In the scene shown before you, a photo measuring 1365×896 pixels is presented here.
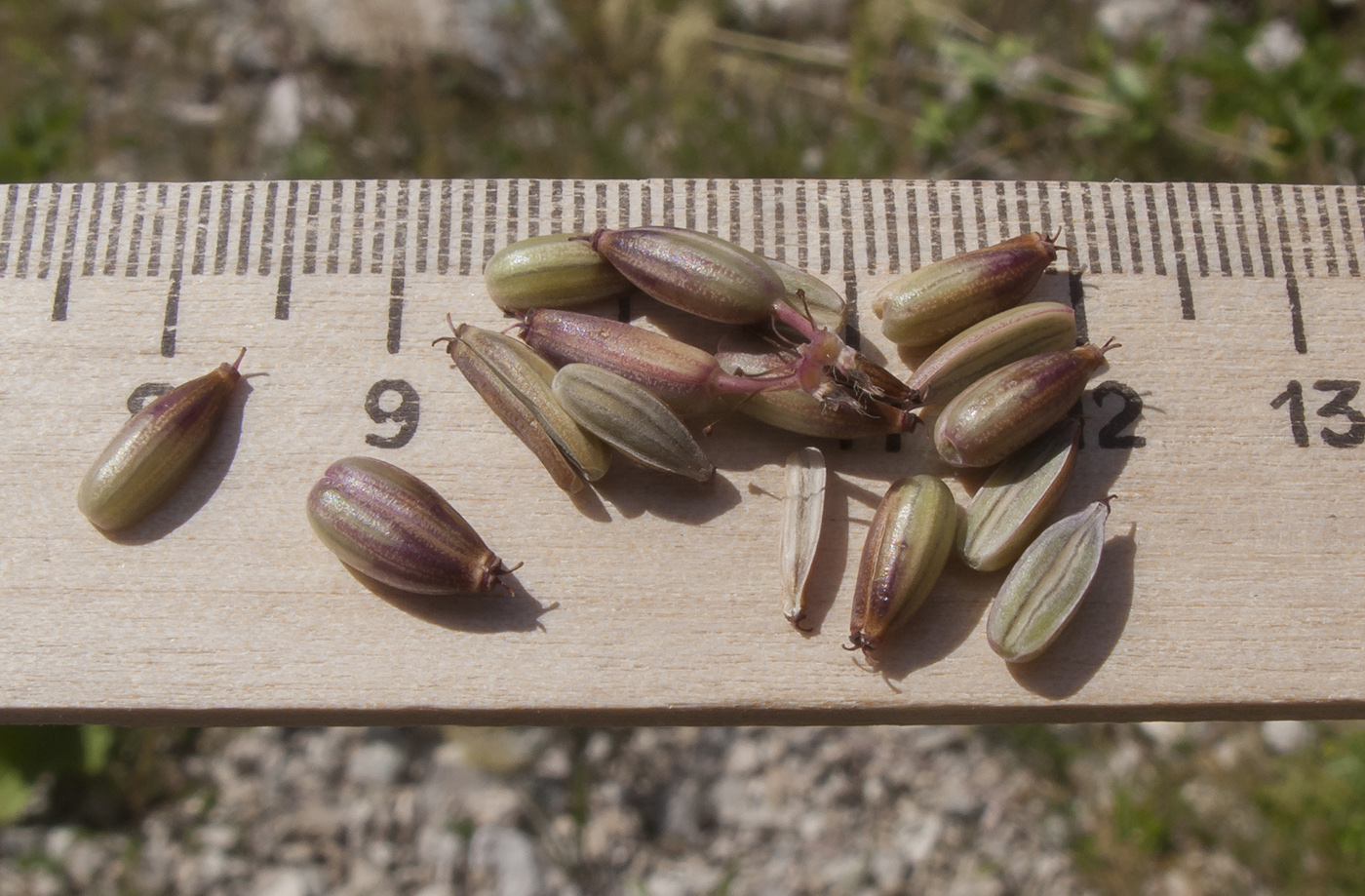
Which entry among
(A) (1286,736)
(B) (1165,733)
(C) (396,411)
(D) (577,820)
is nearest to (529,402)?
(C) (396,411)

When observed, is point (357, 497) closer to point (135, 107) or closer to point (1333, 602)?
point (1333, 602)

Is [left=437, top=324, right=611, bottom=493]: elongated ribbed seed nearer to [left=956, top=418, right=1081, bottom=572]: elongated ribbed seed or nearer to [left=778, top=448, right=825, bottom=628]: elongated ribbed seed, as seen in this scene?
[left=778, top=448, right=825, bottom=628]: elongated ribbed seed

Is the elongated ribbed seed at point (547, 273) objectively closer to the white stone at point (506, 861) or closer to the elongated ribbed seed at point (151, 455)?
the elongated ribbed seed at point (151, 455)

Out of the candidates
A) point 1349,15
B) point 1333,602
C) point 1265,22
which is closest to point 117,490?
point 1333,602

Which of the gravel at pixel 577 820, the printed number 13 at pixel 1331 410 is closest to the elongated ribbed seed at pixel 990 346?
the printed number 13 at pixel 1331 410

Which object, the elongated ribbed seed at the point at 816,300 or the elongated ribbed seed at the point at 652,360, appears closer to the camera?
the elongated ribbed seed at the point at 652,360

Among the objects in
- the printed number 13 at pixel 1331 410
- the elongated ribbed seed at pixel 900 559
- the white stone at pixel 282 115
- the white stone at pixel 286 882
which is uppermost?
the printed number 13 at pixel 1331 410

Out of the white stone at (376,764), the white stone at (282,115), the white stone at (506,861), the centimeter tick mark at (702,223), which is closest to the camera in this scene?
the centimeter tick mark at (702,223)

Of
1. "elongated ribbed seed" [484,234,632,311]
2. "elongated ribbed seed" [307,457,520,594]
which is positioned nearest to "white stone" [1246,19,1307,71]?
"elongated ribbed seed" [484,234,632,311]

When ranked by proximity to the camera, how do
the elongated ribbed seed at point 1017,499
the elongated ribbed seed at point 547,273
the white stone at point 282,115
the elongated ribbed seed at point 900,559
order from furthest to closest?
the white stone at point 282,115, the elongated ribbed seed at point 547,273, the elongated ribbed seed at point 1017,499, the elongated ribbed seed at point 900,559
